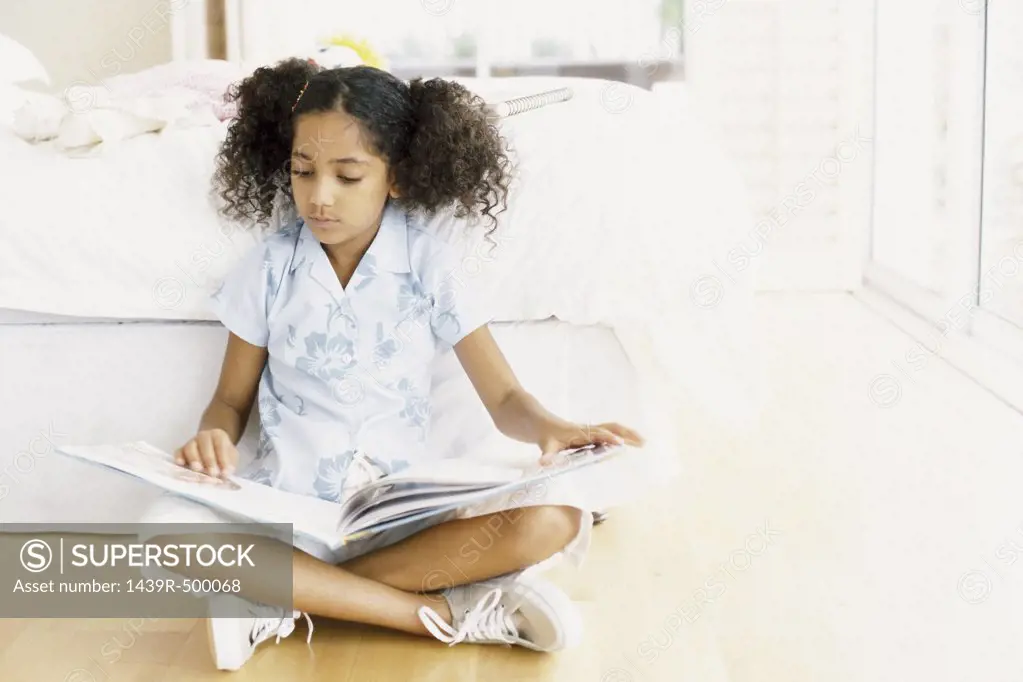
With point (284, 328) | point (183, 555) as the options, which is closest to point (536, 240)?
point (284, 328)

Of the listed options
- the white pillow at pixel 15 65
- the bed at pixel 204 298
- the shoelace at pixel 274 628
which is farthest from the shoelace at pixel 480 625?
the white pillow at pixel 15 65

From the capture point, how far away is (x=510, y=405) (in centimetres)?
135

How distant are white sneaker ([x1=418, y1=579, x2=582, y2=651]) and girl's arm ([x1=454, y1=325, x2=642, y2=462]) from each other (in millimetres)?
165

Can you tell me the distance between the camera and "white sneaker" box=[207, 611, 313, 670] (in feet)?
3.96

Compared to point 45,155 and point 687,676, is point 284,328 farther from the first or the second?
point 687,676

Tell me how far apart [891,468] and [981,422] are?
16.2 inches

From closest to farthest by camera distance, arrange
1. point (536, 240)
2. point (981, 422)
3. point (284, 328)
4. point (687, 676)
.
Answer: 1. point (687, 676)
2. point (284, 328)
3. point (536, 240)
4. point (981, 422)

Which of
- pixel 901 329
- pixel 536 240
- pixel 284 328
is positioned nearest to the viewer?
pixel 284 328

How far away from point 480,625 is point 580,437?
249 millimetres

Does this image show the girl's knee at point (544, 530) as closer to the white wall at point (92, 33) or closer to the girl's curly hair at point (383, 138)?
the girl's curly hair at point (383, 138)

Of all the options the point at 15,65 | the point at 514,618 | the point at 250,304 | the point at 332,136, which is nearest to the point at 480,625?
the point at 514,618

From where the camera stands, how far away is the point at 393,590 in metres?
1.30

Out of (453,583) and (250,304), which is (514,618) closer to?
(453,583)

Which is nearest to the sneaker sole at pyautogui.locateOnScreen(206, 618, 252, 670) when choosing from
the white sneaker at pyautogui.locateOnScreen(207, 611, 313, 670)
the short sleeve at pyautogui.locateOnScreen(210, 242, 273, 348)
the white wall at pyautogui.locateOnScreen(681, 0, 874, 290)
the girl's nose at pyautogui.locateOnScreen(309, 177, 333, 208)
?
the white sneaker at pyautogui.locateOnScreen(207, 611, 313, 670)
